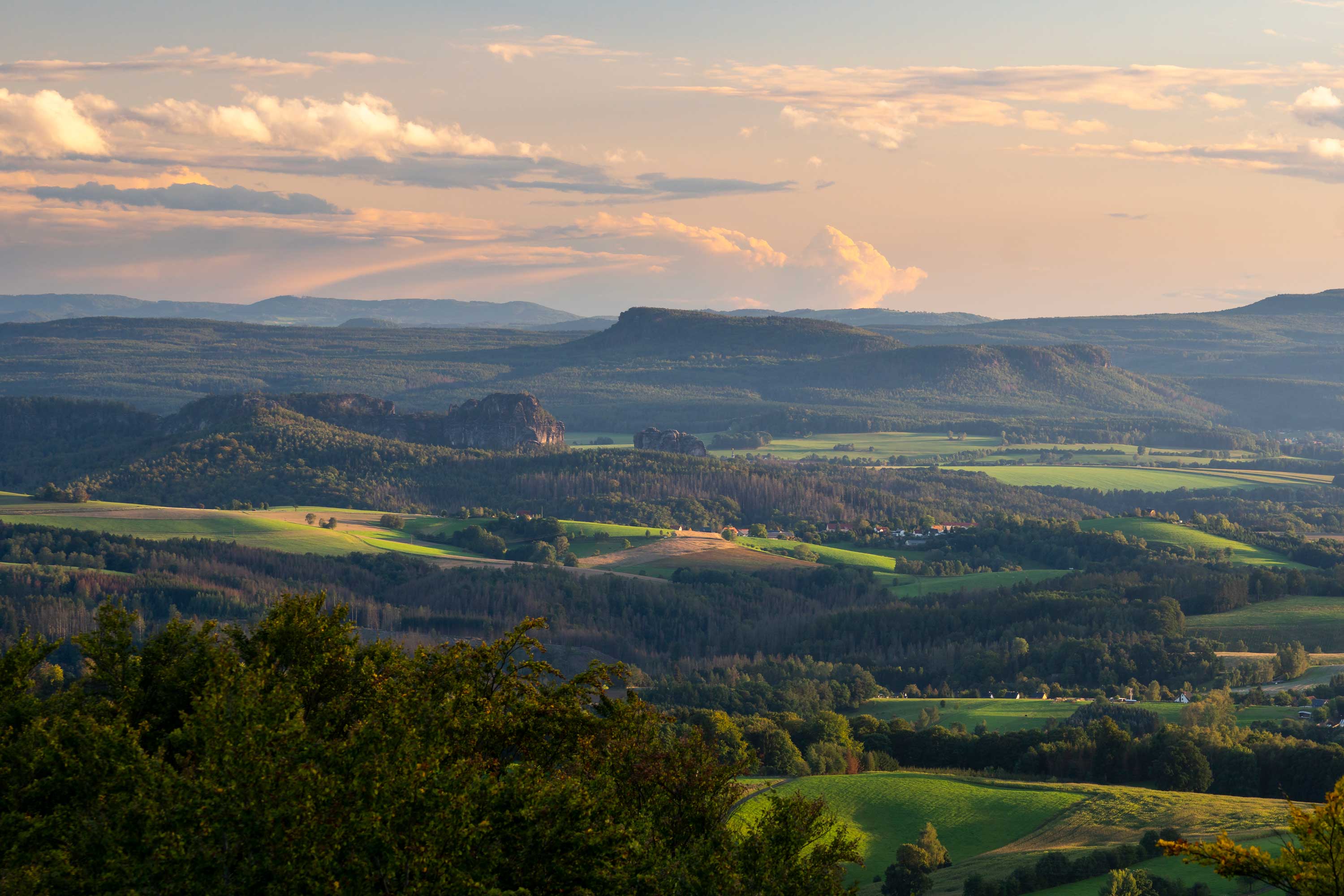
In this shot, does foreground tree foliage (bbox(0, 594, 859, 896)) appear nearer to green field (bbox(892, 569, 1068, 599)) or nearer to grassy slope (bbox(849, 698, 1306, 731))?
grassy slope (bbox(849, 698, 1306, 731))

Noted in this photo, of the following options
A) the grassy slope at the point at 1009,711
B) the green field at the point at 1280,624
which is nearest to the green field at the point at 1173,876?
the grassy slope at the point at 1009,711

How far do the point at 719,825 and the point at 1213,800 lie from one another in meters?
49.8

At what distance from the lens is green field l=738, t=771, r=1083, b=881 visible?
73.9m

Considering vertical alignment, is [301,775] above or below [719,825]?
above

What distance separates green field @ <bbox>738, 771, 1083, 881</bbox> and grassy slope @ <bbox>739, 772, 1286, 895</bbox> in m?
0.07

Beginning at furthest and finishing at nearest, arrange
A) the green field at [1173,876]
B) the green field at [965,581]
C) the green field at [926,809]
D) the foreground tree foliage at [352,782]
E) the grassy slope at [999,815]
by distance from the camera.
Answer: the green field at [965,581], the green field at [926,809], the grassy slope at [999,815], the green field at [1173,876], the foreground tree foliage at [352,782]

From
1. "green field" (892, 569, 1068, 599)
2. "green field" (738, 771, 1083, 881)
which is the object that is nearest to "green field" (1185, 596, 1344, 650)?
"green field" (892, 569, 1068, 599)

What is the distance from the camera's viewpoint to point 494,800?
2898 cm

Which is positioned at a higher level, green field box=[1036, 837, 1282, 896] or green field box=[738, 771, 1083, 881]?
green field box=[1036, 837, 1282, 896]

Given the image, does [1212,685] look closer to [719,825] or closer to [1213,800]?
[1213,800]

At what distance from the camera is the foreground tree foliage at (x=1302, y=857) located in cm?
2467

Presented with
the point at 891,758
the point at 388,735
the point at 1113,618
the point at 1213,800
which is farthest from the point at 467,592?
the point at 388,735

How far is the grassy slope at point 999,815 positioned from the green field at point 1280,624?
67.1m

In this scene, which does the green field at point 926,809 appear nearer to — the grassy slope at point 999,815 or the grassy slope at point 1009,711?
the grassy slope at point 999,815
